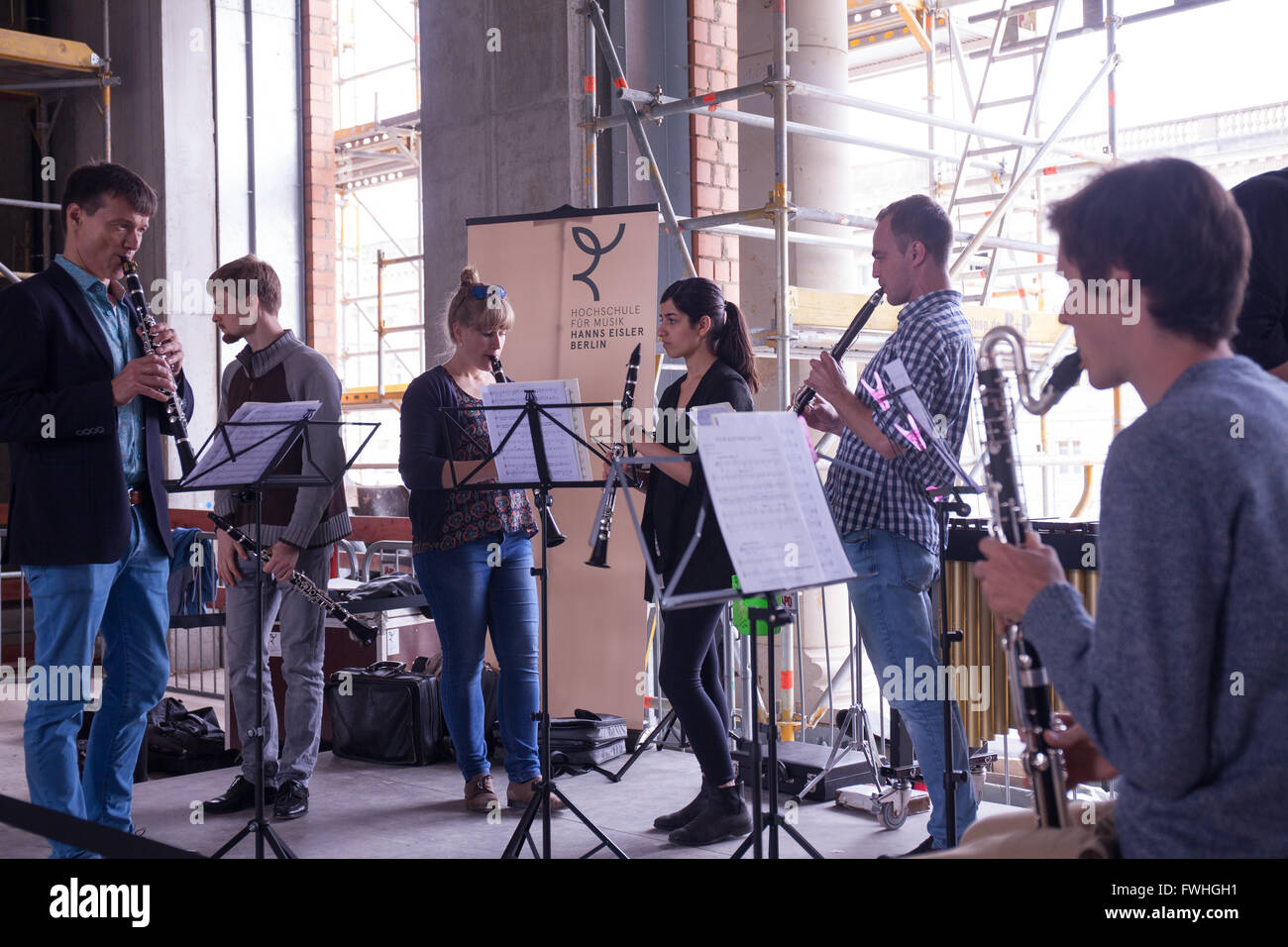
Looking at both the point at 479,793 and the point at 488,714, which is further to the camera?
the point at 488,714

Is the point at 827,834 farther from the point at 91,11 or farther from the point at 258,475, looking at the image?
the point at 91,11

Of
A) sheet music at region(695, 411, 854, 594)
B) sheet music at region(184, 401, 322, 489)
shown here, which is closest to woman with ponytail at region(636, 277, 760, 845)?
sheet music at region(695, 411, 854, 594)

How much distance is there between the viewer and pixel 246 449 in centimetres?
310

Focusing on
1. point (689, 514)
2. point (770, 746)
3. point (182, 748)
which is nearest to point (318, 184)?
point (182, 748)

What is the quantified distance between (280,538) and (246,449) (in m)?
0.82

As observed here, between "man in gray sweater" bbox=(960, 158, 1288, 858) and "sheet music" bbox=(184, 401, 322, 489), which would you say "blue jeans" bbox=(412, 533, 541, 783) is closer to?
"sheet music" bbox=(184, 401, 322, 489)

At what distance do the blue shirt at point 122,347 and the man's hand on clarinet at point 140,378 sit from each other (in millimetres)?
152

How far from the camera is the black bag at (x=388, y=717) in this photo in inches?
186

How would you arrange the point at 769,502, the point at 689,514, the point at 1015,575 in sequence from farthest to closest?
the point at 689,514, the point at 769,502, the point at 1015,575

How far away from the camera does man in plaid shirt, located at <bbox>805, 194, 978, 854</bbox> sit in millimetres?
3020

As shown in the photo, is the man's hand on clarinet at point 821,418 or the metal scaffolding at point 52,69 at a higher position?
the metal scaffolding at point 52,69

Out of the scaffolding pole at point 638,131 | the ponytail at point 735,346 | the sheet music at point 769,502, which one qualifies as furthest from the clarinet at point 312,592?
the scaffolding pole at point 638,131

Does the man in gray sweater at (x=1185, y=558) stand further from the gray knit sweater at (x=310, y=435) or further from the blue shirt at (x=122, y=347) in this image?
the gray knit sweater at (x=310, y=435)

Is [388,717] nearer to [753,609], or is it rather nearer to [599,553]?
[599,553]
